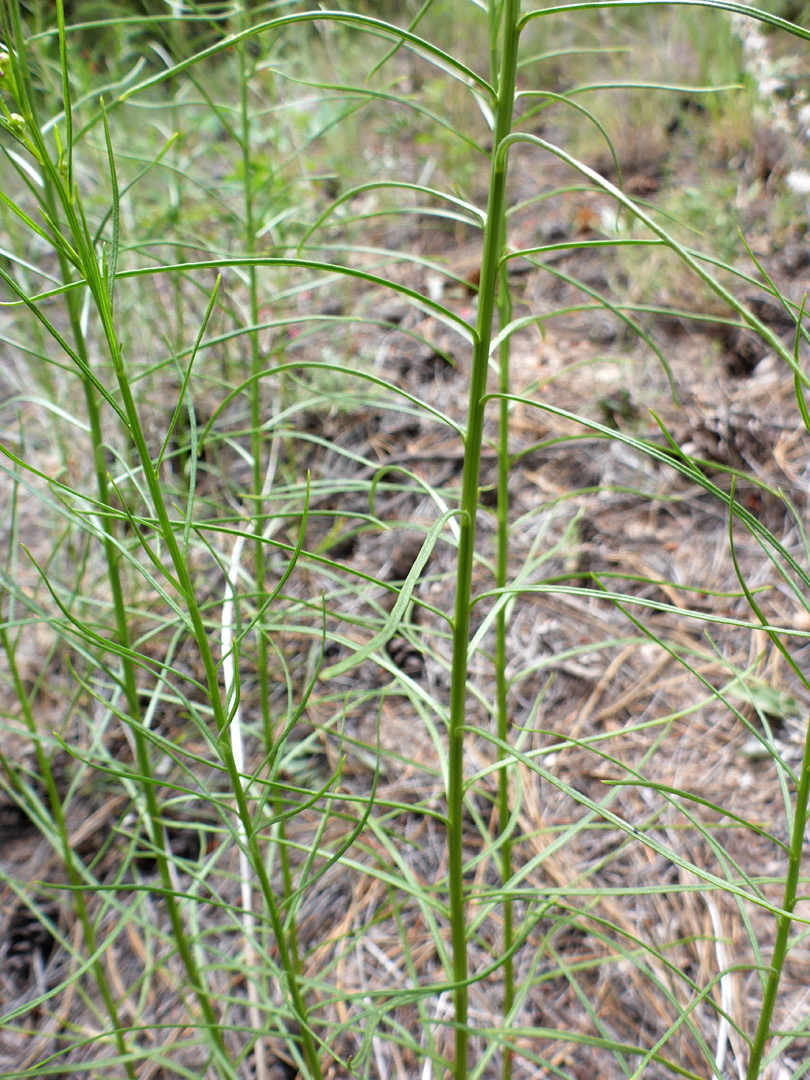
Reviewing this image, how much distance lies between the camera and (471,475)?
70cm

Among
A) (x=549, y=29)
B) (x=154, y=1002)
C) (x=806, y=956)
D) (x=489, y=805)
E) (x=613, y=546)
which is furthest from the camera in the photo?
(x=549, y=29)

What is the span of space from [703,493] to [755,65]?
66.5 inches

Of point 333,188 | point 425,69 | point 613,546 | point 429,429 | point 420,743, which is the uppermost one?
point 425,69

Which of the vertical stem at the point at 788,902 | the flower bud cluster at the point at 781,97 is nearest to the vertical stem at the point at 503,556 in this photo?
the vertical stem at the point at 788,902

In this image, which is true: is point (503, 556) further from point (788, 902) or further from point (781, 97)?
point (781, 97)

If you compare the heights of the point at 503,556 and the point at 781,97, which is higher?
the point at 781,97

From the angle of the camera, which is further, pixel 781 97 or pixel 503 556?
pixel 781 97

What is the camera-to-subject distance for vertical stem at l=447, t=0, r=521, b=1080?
0.58 meters

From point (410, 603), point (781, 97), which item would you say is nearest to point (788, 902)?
point (410, 603)

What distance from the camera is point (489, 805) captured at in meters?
1.55

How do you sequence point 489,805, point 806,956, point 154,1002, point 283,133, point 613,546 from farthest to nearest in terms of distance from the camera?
point 283,133 < point 613,546 < point 489,805 < point 154,1002 < point 806,956

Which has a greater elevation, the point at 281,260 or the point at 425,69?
the point at 425,69

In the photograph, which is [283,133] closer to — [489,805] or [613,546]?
[613,546]

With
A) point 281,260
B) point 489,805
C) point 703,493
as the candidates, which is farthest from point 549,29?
point 281,260
